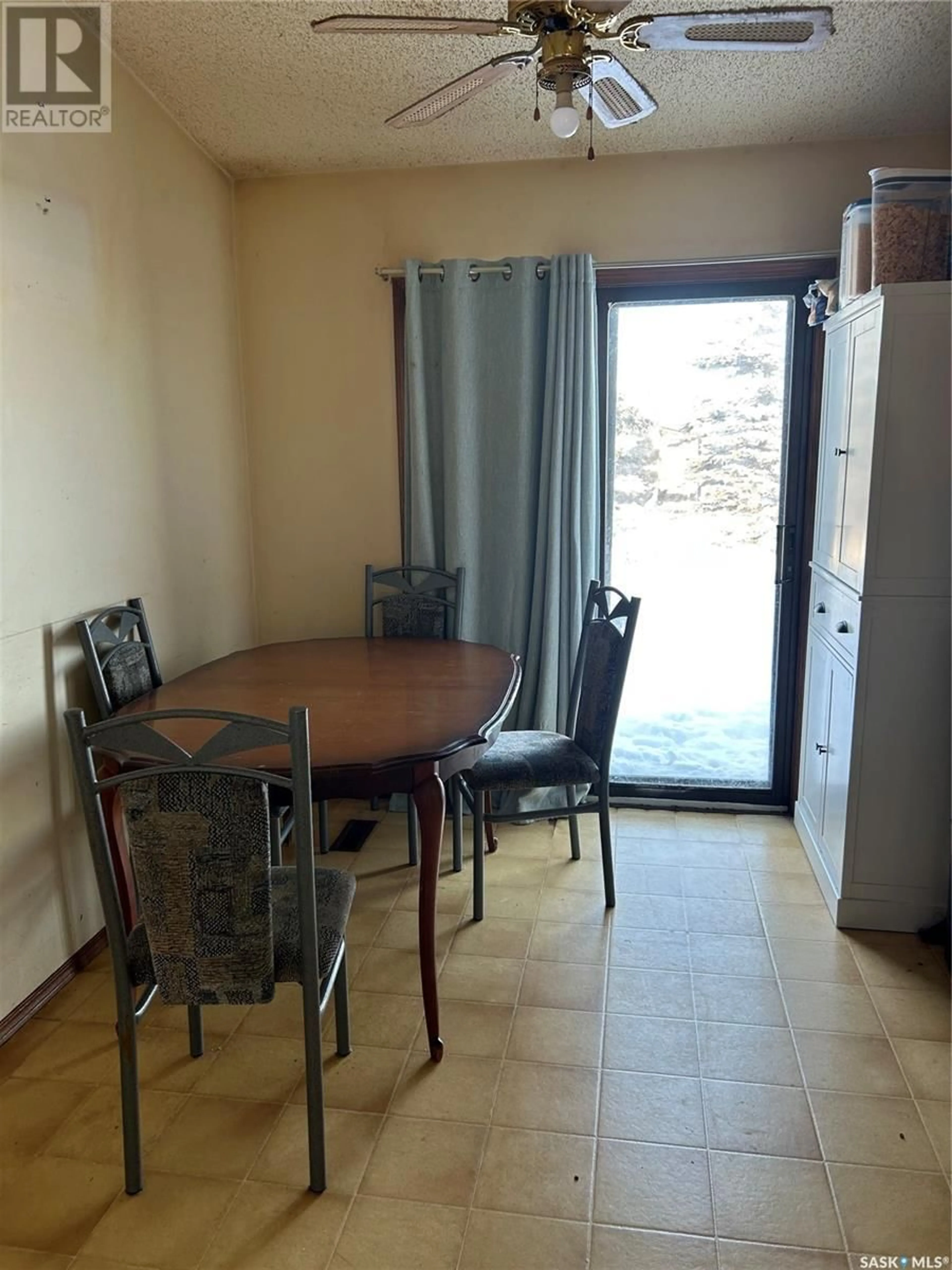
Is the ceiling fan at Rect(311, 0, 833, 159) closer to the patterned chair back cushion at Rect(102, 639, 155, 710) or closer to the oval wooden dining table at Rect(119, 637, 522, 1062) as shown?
the oval wooden dining table at Rect(119, 637, 522, 1062)

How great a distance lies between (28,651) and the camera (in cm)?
217

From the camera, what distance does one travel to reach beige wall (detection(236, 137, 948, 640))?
3.11m

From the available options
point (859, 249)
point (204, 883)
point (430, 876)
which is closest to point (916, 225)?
point (859, 249)

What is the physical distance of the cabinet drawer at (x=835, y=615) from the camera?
2.53 metres

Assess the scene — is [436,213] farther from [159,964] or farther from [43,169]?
[159,964]

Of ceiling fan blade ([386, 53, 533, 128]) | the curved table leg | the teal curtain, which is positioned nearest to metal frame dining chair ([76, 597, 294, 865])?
the curved table leg

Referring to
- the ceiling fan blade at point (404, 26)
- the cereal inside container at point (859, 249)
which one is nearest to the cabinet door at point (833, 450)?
the cereal inside container at point (859, 249)

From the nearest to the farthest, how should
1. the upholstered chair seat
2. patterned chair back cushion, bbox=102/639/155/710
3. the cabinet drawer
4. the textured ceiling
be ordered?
the textured ceiling → patterned chair back cushion, bbox=102/639/155/710 → the cabinet drawer → the upholstered chair seat

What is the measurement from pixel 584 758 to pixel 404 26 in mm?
1963

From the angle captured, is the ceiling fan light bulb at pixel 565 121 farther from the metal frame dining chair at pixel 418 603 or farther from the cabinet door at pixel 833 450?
the metal frame dining chair at pixel 418 603

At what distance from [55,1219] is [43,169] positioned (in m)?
2.39

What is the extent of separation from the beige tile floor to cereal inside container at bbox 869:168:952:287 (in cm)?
191

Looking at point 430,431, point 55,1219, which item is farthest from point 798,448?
point 55,1219

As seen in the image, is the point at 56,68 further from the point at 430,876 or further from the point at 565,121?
the point at 430,876
